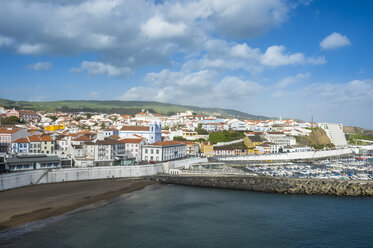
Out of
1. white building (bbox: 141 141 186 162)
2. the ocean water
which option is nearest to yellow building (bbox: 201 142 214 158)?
white building (bbox: 141 141 186 162)

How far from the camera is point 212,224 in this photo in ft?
54.5

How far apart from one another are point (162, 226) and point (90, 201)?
7.02 metres

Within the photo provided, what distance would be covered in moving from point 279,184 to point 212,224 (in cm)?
1070

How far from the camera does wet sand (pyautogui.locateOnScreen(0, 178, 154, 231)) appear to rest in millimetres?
17109

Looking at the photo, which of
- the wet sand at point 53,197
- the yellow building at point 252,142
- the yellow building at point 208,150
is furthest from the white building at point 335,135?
the wet sand at point 53,197

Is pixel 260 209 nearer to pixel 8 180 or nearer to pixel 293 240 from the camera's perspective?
pixel 293 240

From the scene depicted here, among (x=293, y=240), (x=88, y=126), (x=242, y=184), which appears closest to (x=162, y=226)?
(x=293, y=240)

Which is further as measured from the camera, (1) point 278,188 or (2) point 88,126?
(2) point 88,126

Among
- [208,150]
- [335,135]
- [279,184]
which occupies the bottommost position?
[279,184]

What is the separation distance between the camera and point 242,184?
25703 millimetres

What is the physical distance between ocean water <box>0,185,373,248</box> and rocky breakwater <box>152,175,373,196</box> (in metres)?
1.22

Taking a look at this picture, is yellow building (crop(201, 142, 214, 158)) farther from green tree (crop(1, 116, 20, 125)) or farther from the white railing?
green tree (crop(1, 116, 20, 125))

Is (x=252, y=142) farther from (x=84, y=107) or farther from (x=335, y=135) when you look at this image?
(x=84, y=107)

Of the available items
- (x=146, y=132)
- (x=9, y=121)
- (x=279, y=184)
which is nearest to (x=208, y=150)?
(x=146, y=132)
